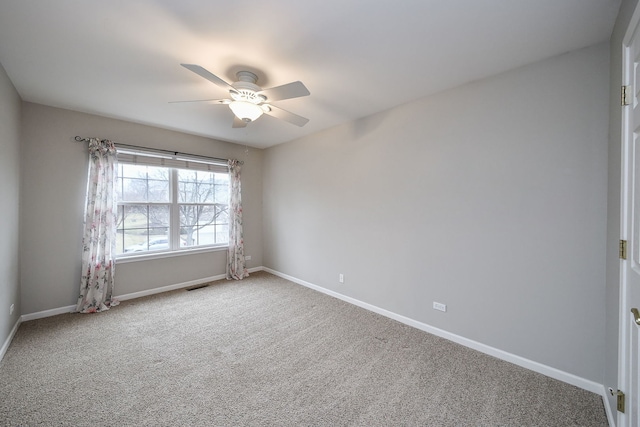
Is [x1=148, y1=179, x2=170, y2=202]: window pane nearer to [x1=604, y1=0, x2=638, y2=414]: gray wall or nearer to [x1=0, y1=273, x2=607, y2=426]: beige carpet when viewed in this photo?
[x1=0, y1=273, x2=607, y2=426]: beige carpet

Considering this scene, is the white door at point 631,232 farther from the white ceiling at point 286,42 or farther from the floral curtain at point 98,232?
the floral curtain at point 98,232

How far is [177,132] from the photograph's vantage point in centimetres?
402

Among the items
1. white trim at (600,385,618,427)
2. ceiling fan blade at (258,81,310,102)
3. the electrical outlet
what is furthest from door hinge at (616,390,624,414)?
ceiling fan blade at (258,81,310,102)

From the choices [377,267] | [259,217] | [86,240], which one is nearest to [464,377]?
[377,267]

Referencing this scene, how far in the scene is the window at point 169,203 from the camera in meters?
3.67

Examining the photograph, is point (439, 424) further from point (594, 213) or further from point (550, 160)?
point (550, 160)

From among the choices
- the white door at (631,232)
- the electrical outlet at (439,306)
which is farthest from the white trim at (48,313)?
the white door at (631,232)

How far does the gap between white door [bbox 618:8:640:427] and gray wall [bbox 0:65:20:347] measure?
450 cm

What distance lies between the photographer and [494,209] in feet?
7.44

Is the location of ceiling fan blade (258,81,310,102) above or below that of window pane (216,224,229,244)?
above

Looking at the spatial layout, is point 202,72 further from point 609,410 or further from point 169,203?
point 609,410

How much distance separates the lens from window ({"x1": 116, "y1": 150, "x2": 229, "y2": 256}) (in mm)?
3666

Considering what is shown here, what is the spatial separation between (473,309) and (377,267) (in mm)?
1117

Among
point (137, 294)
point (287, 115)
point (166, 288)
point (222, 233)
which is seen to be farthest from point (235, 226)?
point (287, 115)
